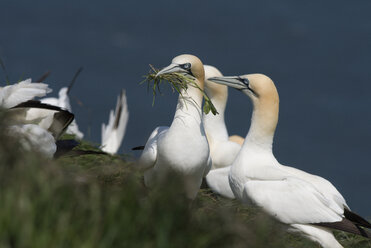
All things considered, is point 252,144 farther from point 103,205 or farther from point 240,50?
point 240,50

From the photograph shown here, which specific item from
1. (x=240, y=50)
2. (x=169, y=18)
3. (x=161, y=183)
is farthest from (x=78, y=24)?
(x=161, y=183)

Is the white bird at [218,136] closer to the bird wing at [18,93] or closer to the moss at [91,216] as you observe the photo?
the bird wing at [18,93]

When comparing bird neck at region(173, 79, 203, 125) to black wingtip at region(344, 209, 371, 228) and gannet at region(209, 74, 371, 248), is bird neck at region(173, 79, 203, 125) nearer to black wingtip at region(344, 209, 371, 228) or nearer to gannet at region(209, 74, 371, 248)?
gannet at region(209, 74, 371, 248)

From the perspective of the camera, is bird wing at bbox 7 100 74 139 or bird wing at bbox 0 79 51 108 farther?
bird wing at bbox 7 100 74 139

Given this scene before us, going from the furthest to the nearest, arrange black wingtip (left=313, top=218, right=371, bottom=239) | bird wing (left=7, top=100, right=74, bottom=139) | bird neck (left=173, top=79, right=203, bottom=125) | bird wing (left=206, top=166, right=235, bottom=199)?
bird wing (left=206, top=166, right=235, bottom=199), bird wing (left=7, top=100, right=74, bottom=139), bird neck (left=173, top=79, right=203, bottom=125), black wingtip (left=313, top=218, right=371, bottom=239)

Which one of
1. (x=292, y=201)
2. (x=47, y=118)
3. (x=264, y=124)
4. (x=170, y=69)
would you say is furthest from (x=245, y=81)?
(x=47, y=118)

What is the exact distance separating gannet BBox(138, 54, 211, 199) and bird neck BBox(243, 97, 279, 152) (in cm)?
62

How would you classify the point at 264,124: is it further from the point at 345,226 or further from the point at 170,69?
the point at 345,226

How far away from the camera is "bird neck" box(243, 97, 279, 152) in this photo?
25.2 feet

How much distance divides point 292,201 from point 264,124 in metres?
1.04

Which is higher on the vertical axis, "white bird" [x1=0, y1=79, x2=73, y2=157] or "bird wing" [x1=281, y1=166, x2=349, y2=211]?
"white bird" [x1=0, y1=79, x2=73, y2=157]

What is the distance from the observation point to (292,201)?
698 centimetres

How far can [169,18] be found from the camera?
47.8 meters

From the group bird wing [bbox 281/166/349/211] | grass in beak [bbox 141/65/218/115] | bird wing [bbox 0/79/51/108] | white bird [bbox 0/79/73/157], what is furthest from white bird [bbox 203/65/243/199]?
bird wing [bbox 0/79/51/108]
